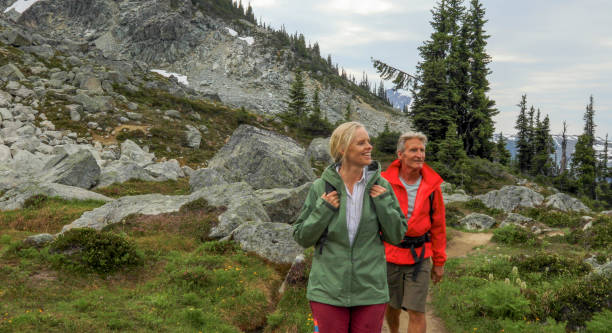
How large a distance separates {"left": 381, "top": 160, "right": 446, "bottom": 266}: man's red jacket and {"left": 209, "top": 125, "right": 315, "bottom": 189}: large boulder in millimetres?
12939

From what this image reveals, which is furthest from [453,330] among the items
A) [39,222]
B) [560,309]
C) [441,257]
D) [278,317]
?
[39,222]

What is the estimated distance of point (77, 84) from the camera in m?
41.4

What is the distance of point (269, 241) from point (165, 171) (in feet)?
52.6

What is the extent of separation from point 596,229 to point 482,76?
103 ft

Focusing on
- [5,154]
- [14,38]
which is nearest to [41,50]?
[14,38]

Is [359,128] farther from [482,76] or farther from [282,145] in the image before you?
[482,76]

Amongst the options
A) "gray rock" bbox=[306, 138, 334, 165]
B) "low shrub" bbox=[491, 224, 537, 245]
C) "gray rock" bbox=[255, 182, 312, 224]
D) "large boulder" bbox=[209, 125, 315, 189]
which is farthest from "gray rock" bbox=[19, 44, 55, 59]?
"low shrub" bbox=[491, 224, 537, 245]

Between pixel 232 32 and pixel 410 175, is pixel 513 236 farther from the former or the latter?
pixel 232 32

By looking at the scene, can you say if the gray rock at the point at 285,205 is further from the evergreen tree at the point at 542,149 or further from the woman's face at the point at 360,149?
the evergreen tree at the point at 542,149

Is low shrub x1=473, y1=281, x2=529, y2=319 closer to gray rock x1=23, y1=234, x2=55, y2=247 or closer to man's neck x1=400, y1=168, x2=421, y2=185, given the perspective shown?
man's neck x1=400, y1=168, x2=421, y2=185

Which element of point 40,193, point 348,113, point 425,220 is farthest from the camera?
point 348,113

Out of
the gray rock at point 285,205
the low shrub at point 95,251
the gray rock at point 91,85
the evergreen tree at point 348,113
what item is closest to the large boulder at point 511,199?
the gray rock at point 285,205

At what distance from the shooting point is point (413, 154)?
481cm

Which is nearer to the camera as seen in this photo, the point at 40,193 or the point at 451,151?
the point at 40,193
